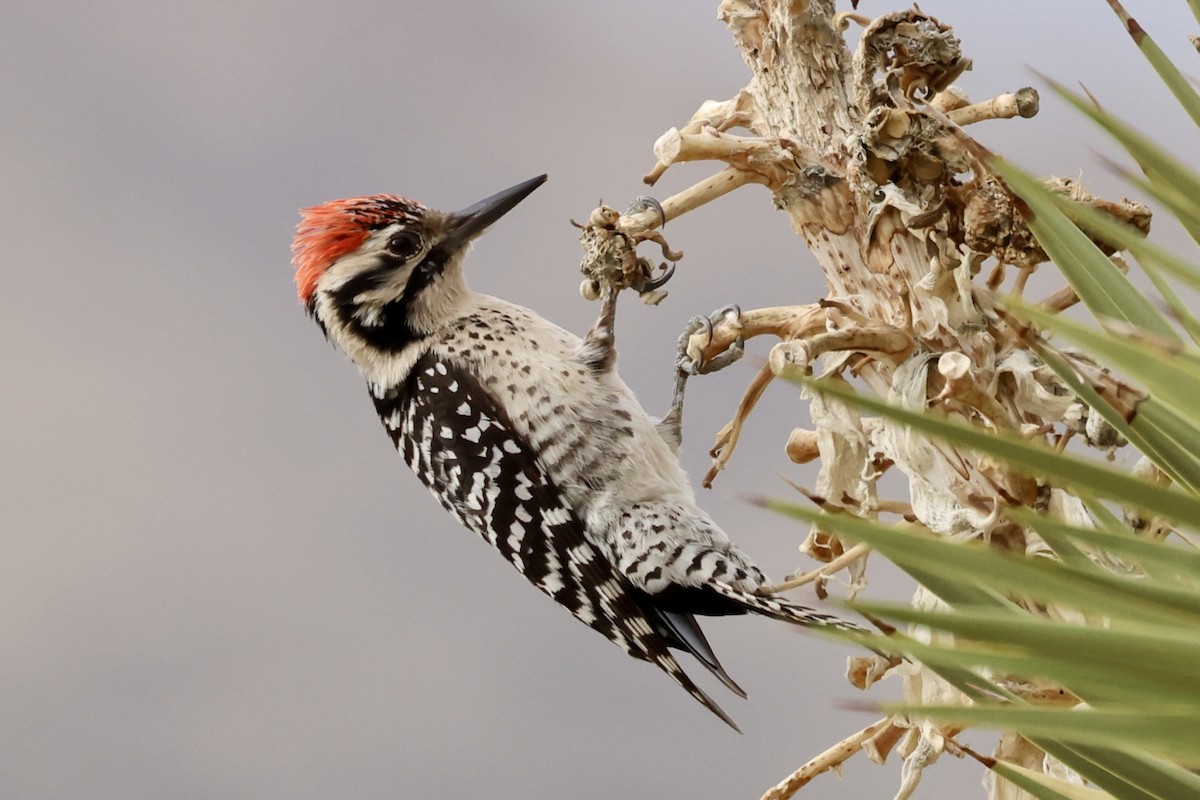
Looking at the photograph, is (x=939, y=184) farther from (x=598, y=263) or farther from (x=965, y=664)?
(x=965, y=664)

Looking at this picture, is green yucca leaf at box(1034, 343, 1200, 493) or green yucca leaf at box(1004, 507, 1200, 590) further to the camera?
green yucca leaf at box(1034, 343, 1200, 493)

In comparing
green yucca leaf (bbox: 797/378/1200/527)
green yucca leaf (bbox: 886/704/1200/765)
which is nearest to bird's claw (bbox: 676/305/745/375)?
green yucca leaf (bbox: 797/378/1200/527)

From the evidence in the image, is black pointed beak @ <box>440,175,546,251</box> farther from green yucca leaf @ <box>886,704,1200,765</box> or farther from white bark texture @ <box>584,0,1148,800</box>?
green yucca leaf @ <box>886,704,1200,765</box>

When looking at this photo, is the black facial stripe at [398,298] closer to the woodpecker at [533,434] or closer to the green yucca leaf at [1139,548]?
the woodpecker at [533,434]

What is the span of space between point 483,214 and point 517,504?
892mm

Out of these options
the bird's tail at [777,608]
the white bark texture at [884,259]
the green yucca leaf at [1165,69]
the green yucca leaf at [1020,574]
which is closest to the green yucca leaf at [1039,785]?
the green yucca leaf at [1020,574]

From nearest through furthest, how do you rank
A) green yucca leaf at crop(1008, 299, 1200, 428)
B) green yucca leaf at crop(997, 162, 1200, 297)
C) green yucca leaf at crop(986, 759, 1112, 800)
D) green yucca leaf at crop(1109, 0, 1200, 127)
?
green yucca leaf at crop(1008, 299, 1200, 428) < green yucca leaf at crop(997, 162, 1200, 297) < green yucca leaf at crop(986, 759, 1112, 800) < green yucca leaf at crop(1109, 0, 1200, 127)

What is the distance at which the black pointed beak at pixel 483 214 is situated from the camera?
3523mm

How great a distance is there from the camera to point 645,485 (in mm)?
3170

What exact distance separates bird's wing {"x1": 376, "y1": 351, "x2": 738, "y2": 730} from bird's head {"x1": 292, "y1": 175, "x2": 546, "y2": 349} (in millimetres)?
180

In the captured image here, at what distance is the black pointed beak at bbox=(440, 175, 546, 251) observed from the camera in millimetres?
3523

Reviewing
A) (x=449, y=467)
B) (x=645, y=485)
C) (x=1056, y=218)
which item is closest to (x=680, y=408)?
(x=645, y=485)

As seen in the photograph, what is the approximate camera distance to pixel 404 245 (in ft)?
11.5

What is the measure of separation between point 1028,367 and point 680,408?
1.24m
